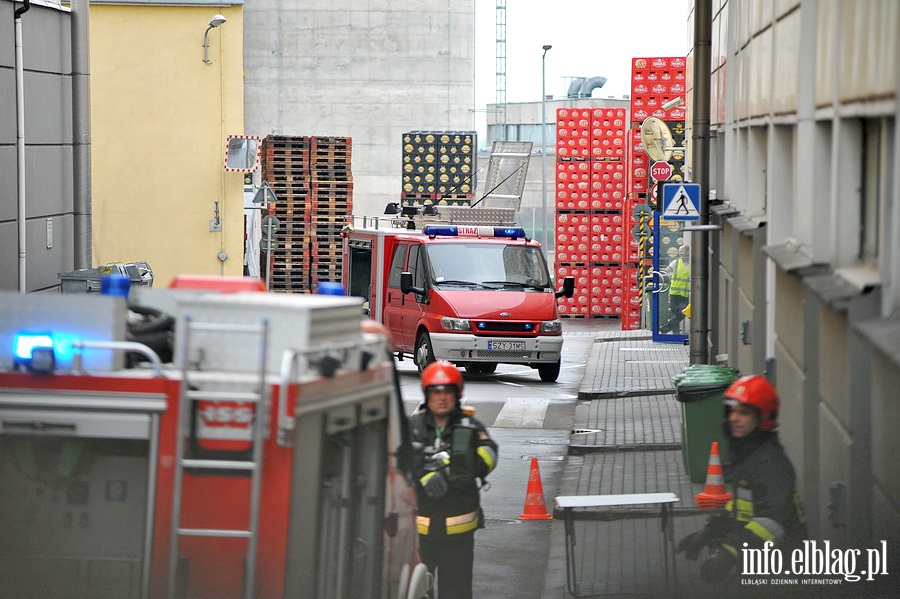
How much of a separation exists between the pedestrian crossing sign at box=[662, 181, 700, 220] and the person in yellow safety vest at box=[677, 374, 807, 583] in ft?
32.8

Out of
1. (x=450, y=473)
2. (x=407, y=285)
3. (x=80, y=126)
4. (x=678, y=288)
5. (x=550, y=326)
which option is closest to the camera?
(x=450, y=473)

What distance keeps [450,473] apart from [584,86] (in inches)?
2938

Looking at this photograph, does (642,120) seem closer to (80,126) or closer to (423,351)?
(423,351)

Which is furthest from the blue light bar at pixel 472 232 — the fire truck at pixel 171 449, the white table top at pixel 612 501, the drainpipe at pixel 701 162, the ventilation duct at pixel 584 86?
the ventilation duct at pixel 584 86

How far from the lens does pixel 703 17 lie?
Result: 16578 mm

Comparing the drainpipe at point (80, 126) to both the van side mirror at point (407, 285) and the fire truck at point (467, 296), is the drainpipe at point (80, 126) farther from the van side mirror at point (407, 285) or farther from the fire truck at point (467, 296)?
the van side mirror at point (407, 285)

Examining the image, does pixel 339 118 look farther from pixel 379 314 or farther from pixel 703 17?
pixel 703 17

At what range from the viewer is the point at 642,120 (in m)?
32.0

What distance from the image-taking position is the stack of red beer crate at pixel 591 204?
37.7 metres

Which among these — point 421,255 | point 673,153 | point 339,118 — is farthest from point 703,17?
point 339,118

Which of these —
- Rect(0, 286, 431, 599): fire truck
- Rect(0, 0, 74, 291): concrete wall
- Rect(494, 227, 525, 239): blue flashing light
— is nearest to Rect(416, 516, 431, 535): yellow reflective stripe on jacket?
Rect(0, 286, 431, 599): fire truck

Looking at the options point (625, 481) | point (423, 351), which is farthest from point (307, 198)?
point (625, 481)

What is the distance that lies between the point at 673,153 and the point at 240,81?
10.7 meters

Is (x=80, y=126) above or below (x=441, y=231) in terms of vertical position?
above
